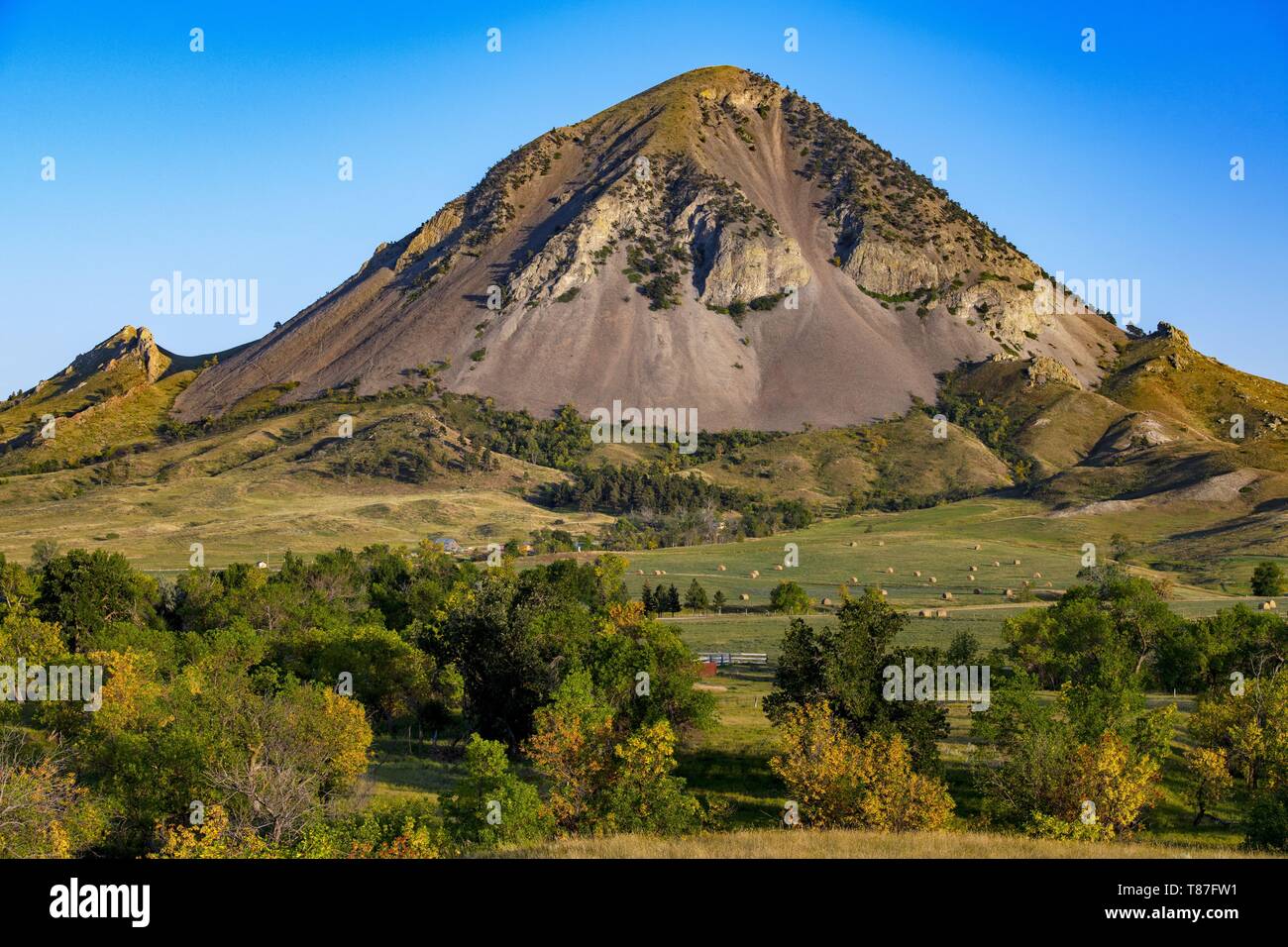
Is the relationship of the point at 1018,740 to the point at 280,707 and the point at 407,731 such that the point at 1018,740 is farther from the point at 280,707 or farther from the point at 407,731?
the point at 407,731

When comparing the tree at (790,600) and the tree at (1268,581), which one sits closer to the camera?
the tree at (790,600)

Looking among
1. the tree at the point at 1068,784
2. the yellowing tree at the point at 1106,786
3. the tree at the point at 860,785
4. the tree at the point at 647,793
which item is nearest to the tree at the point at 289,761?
the tree at the point at 647,793

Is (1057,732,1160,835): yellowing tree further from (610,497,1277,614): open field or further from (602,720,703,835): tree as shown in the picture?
(610,497,1277,614): open field

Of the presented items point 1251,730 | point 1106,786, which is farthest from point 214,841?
point 1251,730

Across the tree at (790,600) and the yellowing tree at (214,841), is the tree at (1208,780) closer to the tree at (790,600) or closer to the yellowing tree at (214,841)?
the yellowing tree at (214,841)

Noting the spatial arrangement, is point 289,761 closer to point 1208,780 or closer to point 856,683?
point 856,683

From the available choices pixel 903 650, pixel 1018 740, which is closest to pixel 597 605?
pixel 903 650
